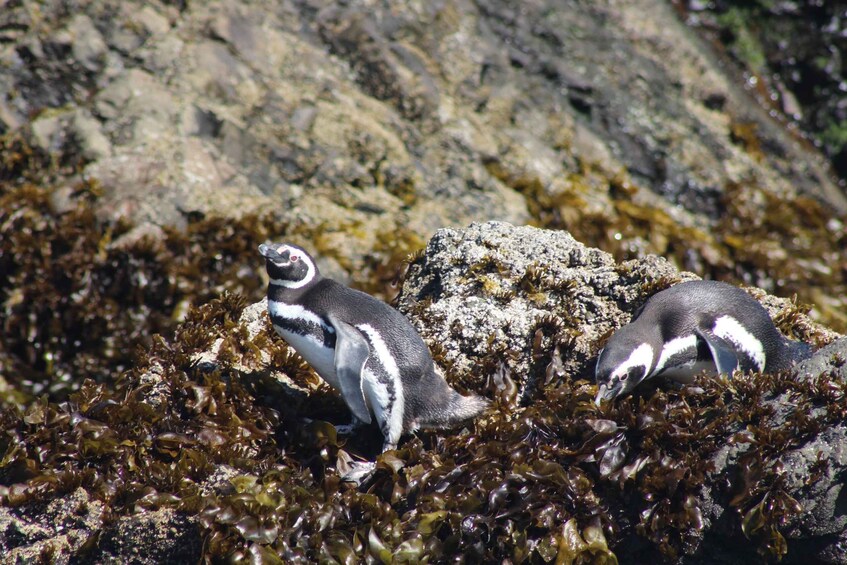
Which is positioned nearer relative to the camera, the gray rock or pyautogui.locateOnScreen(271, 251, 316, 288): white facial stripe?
pyautogui.locateOnScreen(271, 251, 316, 288): white facial stripe

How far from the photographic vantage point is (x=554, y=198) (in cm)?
865

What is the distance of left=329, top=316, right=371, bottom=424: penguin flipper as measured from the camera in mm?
4086

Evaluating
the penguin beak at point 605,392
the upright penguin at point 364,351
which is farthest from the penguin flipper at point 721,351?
the upright penguin at point 364,351

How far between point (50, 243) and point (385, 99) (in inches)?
143

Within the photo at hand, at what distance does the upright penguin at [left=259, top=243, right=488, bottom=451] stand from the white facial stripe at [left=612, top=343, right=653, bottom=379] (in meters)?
0.74

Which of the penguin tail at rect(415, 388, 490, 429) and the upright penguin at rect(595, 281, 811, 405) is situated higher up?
the upright penguin at rect(595, 281, 811, 405)

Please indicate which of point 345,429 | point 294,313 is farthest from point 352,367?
point 294,313

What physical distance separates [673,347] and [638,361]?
0.96 ft

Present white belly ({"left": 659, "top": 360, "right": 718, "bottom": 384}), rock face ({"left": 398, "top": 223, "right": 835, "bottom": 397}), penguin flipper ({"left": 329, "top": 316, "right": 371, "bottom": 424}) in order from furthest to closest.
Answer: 1. rock face ({"left": 398, "top": 223, "right": 835, "bottom": 397})
2. white belly ({"left": 659, "top": 360, "right": 718, "bottom": 384})
3. penguin flipper ({"left": 329, "top": 316, "right": 371, "bottom": 424})

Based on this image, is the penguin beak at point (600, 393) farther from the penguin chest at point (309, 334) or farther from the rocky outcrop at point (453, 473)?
the penguin chest at point (309, 334)

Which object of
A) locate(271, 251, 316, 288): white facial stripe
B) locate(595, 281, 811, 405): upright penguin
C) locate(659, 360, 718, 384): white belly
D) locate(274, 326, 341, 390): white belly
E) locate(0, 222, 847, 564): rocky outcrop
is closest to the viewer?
locate(0, 222, 847, 564): rocky outcrop

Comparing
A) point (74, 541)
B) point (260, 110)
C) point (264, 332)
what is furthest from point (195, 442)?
point (260, 110)

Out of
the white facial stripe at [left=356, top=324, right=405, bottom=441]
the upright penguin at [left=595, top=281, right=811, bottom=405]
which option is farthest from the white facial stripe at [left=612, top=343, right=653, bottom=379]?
the white facial stripe at [left=356, top=324, right=405, bottom=441]

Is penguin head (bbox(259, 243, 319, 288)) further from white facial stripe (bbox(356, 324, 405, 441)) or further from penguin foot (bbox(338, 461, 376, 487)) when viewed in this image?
penguin foot (bbox(338, 461, 376, 487))
